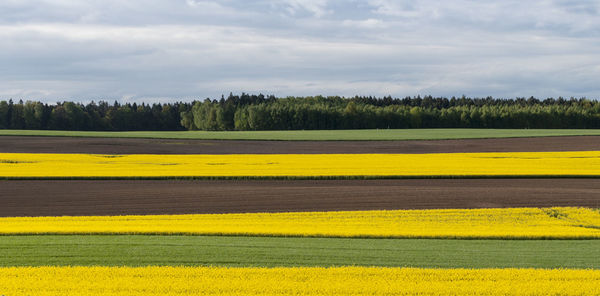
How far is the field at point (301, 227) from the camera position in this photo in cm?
1369

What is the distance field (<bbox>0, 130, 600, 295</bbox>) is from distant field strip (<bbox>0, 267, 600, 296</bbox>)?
0.04m

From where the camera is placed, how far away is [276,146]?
64.8m

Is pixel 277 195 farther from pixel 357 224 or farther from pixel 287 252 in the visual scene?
pixel 287 252

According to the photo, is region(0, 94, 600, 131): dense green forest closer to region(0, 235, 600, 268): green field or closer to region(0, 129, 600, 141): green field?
region(0, 129, 600, 141): green field

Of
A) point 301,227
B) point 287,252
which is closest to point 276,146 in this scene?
point 301,227

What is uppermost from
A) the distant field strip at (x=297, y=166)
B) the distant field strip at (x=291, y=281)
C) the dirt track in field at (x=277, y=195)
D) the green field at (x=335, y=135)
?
the green field at (x=335, y=135)

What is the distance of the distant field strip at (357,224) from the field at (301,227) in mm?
59

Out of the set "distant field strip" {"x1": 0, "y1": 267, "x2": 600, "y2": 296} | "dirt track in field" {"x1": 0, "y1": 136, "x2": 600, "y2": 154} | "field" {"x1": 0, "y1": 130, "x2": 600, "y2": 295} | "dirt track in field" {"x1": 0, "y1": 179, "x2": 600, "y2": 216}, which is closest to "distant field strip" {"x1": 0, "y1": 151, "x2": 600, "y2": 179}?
"field" {"x1": 0, "y1": 130, "x2": 600, "y2": 295}

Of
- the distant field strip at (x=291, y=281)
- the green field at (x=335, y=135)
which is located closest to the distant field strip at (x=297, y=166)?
the green field at (x=335, y=135)

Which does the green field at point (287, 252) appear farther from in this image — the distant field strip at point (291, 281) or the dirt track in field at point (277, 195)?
the dirt track in field at point (277, 195)

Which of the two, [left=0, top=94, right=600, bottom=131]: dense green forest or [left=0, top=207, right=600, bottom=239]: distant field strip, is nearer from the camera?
[left=0, top=207, right=600, bottom=239]: distant field strip

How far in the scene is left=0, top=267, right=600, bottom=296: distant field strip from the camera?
12.9 m

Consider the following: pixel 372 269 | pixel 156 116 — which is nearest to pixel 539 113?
pixel 156 116

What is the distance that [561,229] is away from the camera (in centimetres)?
2105
